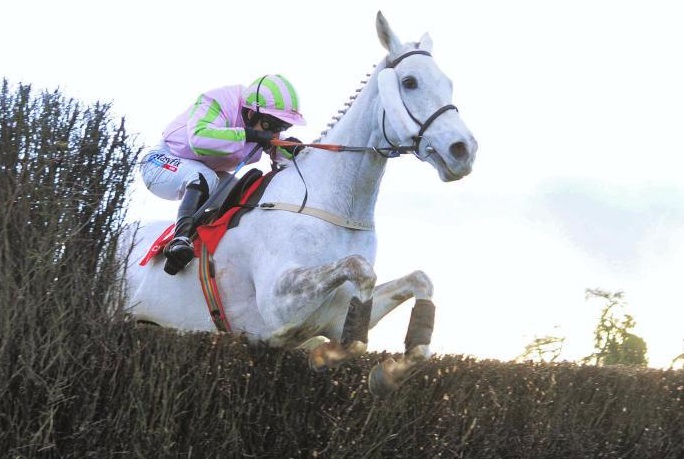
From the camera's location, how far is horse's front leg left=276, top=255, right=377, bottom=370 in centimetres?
511

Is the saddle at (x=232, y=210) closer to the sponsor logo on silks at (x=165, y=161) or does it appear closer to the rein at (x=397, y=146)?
the rein at (x=397, y=146)

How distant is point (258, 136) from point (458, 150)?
5.16 ft

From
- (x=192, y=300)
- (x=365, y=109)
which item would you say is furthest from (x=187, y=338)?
(x=365, y=109)

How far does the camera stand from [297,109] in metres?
6.39

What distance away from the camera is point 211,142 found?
20.0 feet

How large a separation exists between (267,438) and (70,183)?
5.55 feet

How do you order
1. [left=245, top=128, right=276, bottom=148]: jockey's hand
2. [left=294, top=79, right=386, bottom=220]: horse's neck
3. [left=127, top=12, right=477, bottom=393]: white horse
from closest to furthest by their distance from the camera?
[left=127, top=12, right=477, bottom=393]: white horse → [left=294, top=79, right=386, bottom=220]: horse's neck → [left=245, top=128, right=276, bottom=148]: jockey's hand

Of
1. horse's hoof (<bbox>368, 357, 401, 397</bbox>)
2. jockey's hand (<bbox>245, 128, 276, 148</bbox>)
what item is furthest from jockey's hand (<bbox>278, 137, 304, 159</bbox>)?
horse's hoof (<bbox>368, 357, 401, 397</bbox>)

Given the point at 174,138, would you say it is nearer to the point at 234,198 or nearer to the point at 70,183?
the point at 234,198

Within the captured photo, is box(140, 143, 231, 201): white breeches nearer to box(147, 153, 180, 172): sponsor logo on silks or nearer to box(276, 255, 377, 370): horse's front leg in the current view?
box(147, 153, 180, 172): sponsor logo on silks

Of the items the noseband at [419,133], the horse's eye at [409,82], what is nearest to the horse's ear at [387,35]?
the horse's eye at [409,82]

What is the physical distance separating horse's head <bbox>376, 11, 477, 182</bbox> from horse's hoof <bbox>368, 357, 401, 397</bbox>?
110cm

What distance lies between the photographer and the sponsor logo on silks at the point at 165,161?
6535 mm

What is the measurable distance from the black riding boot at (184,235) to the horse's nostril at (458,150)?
184 centimetres
